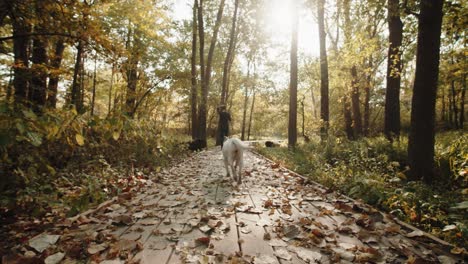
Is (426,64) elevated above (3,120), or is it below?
above

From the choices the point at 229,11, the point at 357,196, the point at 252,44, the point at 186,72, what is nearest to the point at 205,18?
the point at 229,11

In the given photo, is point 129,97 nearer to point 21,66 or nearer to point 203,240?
point 21,66

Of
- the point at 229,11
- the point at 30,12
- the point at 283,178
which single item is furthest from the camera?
the point at 229,11

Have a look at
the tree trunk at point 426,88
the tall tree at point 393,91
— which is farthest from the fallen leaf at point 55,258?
the tall tree at point 393,91

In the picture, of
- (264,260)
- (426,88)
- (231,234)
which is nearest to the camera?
(264,260)

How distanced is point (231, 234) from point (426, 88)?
188 inches

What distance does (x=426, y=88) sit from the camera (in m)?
5.11

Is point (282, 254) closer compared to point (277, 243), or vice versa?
point (282, 254)

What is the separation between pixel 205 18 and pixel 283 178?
56.5ft

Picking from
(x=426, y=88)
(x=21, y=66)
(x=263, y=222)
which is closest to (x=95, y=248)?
(x=263, y=222)

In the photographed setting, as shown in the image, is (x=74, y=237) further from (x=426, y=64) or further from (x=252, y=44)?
(x=252, y=44)

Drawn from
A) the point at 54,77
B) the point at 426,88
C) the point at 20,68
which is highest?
the point at 20,68

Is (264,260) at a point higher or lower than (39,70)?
lower

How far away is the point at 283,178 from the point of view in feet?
21.5
